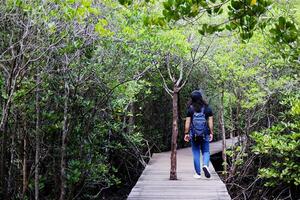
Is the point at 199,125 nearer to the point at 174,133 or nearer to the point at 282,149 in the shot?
the point at 174,133

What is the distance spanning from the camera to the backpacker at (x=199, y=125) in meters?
6.53

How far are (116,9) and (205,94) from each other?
286 inches

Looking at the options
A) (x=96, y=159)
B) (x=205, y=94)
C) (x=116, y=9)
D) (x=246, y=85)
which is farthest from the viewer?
(x=205, y=94)

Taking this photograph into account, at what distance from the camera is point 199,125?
6520 mm

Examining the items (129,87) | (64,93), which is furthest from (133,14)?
(129,87)

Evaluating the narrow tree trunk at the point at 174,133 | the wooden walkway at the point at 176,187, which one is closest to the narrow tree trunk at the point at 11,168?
the wooden walkway at the point at 176,187

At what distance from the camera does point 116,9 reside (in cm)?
537

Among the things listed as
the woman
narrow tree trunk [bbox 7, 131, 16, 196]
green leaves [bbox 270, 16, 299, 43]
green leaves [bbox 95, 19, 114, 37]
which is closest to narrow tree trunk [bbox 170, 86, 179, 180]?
the woman

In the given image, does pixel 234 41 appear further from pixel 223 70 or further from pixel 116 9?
pixel 116 9

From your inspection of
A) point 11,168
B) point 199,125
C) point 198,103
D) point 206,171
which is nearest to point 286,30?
point 11,168

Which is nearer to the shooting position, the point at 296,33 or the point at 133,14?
the point at 296,33

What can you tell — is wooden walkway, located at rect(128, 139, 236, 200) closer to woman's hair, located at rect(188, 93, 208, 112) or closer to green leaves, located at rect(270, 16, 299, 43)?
woman's hair, located at rect(188, 93, 208, 112)

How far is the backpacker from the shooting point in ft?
21.4

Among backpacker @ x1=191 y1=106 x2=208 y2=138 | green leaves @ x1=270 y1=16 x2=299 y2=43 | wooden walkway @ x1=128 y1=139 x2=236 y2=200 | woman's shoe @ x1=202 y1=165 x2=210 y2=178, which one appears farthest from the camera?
woman's shoe @ x1=202 y1=165 x2=210 y2=178
